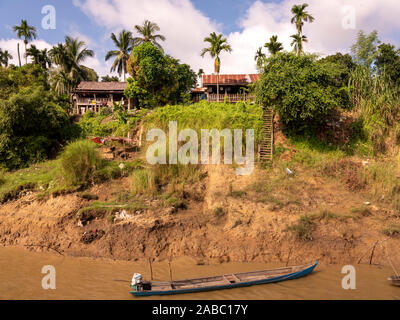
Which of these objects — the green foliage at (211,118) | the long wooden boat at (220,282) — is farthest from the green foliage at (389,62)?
the long wooden boat at (220,282)

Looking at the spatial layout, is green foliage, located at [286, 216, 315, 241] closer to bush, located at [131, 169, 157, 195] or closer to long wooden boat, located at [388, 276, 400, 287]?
long wooden boat, located at [388, 276, 400, 287]

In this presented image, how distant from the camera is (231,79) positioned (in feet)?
82.8

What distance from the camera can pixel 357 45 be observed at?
16.9 m

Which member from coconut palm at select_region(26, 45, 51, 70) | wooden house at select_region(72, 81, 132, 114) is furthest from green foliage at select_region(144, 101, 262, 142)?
coconut palm at select_region(26, 45, 51, 70)

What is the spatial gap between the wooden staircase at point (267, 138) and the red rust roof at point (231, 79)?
10.6m

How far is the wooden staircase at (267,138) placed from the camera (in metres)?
12.3

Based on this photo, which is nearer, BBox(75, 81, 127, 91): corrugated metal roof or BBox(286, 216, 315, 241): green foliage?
BBox(286, 216, 315, 241): green foliage

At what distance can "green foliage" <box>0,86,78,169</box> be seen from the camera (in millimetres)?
12883

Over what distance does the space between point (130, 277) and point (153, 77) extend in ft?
49.9

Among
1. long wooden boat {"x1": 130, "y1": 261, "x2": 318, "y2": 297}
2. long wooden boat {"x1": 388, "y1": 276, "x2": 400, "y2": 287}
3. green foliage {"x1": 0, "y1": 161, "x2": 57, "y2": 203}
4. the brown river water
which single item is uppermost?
green foliage {"x1": 0, "y1": 161, "x2": 57, "y2": 203}

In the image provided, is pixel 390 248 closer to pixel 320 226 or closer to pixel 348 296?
pixel 320 226

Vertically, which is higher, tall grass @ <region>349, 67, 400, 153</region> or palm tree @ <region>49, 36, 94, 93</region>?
palm tree @ <region>49, 36, 94, 93</region>

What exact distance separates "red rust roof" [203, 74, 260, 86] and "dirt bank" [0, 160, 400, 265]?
16.8m
